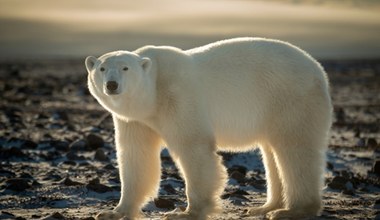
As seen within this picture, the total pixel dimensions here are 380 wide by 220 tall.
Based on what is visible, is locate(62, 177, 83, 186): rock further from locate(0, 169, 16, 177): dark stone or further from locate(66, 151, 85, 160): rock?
locate(66, 151, 85, 160): rock

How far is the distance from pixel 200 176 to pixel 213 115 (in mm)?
674

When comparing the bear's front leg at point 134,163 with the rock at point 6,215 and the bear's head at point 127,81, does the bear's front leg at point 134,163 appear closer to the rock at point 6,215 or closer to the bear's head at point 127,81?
the bear's head at point 127,81

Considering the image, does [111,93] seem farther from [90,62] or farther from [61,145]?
[61,145]

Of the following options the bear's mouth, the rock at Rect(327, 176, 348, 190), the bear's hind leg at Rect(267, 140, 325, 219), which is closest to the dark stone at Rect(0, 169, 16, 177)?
the bear's mouth

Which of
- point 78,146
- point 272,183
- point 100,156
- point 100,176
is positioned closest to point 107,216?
point 272,183

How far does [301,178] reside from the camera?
6090 mm

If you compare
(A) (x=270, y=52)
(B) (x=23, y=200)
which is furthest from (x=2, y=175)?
(A) (x=270, y=52)

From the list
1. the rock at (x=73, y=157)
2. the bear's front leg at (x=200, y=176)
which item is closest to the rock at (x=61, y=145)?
the rock at (x=73, y=157)

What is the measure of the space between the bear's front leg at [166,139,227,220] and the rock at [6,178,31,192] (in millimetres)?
2308

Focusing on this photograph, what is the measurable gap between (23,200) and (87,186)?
0.74 metres

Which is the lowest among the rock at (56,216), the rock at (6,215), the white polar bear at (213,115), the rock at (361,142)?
the rock at (6,215)

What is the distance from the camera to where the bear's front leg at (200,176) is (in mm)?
5641

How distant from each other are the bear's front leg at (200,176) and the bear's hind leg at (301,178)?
2.37 feet

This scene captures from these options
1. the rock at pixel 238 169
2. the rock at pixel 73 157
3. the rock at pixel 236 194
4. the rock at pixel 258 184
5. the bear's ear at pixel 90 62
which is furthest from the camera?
the rock at pixel 73 157
